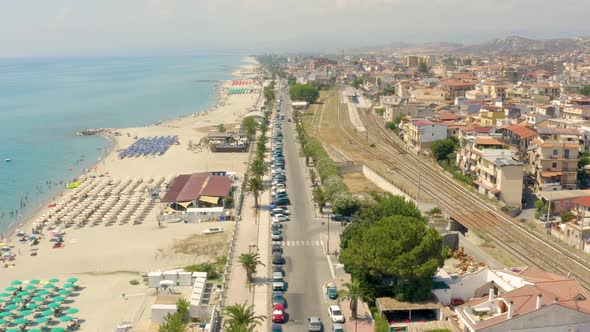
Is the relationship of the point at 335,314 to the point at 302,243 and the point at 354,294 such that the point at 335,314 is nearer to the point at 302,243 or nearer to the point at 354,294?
the point at 354,294

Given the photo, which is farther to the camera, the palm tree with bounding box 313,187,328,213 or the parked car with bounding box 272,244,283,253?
the palm tree with bounding box 313,187,328,213

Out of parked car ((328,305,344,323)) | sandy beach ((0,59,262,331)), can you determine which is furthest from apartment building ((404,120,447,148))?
parked car ((328,305,344,323))

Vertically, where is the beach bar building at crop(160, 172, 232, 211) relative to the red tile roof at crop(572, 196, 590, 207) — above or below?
below

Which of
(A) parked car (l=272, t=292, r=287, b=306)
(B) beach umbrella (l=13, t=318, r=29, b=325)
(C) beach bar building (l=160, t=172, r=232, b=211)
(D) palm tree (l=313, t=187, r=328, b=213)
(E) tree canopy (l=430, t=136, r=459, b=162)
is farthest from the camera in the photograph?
(E) tree canopy (l=430, t=136, r=459, b=162)

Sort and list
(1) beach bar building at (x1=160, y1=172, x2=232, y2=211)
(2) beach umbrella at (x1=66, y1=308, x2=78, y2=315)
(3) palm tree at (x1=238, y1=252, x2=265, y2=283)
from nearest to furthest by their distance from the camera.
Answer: (2) beach umbrella at (x1=66, y1=308, x2=78, y2=315) → (3) palm tree at (x1=238, y1=252, x2=265, y2=283) → (1) beach bar building at (x1=160, y1=172, x2=232, y2=211)

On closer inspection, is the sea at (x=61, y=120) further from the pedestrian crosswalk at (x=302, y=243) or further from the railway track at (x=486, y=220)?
the railway track at (x=486, y=220)

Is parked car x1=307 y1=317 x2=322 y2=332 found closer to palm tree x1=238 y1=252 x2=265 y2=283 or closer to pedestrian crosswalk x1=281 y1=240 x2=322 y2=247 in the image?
palm tree x1=238 y1=252 x2=265 y2=283

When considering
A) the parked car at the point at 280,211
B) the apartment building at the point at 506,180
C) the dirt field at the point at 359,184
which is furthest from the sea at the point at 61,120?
the apartment building at the point at 506,180
